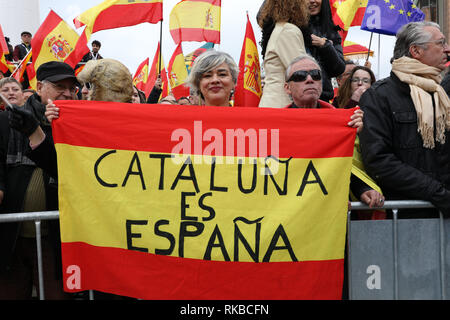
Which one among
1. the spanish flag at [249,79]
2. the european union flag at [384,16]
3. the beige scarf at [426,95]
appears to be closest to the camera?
the beige scarf at [426,95]

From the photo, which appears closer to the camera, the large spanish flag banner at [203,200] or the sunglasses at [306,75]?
the large spanish flag banner at [203,200]

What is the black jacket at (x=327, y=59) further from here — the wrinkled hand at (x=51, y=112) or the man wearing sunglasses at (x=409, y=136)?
the wrinkled hand at (x=51, y=112)

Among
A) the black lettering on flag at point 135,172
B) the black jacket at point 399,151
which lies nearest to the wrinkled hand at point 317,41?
the black jacket at point 399,151

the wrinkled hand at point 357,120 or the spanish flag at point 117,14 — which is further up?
the spanish flag at point 117,14

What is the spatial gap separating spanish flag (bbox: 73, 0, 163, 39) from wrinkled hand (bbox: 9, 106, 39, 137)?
3784mm

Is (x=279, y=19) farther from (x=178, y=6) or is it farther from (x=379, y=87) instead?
(x=178, y=6)

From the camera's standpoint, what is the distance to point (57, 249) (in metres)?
3.28

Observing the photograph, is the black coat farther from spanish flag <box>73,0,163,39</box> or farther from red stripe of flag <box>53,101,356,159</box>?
spanish flag <box>73,0,163,39</box>

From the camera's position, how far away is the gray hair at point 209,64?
11.7 ft

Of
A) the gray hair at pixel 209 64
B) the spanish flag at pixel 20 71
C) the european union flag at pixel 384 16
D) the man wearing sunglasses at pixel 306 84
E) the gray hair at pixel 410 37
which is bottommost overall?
the man wearing sunglasses at pixel 306 84

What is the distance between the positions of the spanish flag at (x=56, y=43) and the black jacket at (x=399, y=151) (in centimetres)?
476

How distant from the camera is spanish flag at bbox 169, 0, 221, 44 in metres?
7.39
